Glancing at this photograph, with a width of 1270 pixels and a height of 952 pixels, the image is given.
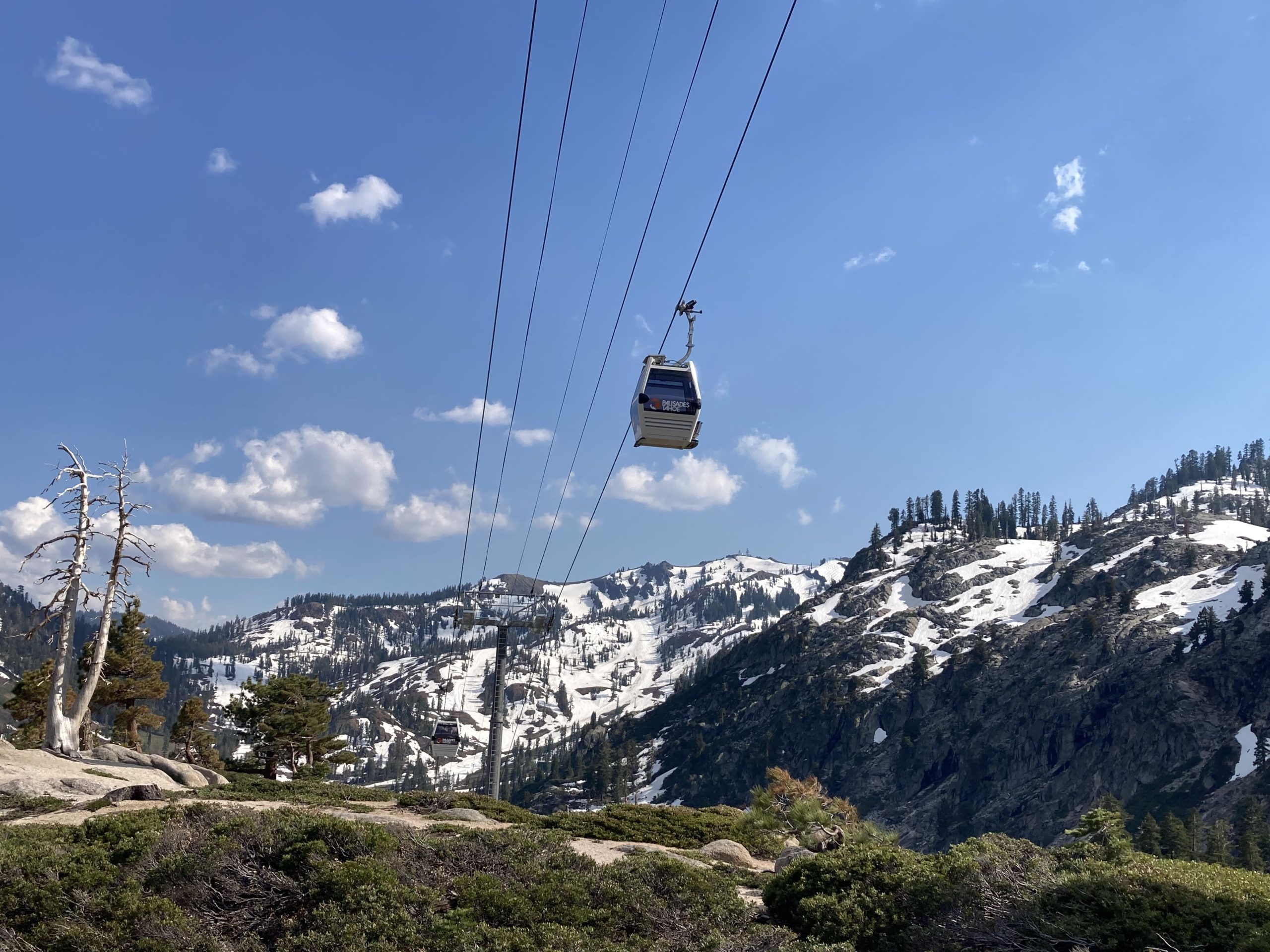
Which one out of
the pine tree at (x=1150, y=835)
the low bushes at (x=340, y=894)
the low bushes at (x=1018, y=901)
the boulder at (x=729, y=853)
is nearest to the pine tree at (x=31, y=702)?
the low bushes at (x=340, y=894)

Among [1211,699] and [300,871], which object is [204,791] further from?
[1211,699]

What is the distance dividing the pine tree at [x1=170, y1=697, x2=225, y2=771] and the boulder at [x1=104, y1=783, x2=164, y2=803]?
32.7 metres

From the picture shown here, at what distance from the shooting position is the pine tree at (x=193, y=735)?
59062mm

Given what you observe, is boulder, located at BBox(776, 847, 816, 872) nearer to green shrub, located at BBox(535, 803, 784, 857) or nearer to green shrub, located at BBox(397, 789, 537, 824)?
green shrub, located at BBox(535, 803, 784, 857)

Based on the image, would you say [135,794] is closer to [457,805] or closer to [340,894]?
[457,805]

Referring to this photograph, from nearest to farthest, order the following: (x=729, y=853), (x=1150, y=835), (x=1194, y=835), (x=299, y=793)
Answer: (x=729, y=853) < (x=299, y=793) < (x=1150, y=835) < (x=1194, y=835)

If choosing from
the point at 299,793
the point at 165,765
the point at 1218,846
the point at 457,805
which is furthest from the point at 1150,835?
the point at 165,765

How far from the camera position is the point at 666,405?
21.6 meters

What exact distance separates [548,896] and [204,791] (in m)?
21.3

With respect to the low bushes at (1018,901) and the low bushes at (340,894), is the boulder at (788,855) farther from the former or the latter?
the low bushes at (1018,901)

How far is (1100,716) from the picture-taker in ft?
555

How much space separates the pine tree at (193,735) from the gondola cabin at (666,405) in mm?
48786

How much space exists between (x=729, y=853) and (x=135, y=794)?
62.5 ft

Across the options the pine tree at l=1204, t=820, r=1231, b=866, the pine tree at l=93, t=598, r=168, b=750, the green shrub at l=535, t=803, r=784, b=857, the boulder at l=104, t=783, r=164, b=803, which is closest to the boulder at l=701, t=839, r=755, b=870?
the green shrub at l=535, t=803, r=784, b=857
